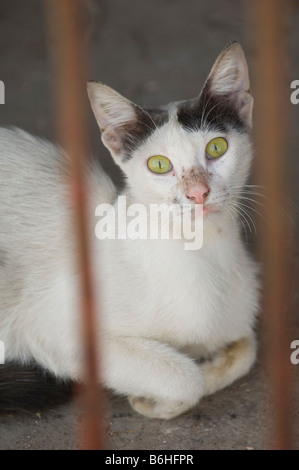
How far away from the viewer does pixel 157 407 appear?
257 cm

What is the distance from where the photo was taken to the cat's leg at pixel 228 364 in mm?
2664

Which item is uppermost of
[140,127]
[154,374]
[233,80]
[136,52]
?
[136,52]

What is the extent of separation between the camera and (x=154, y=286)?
8.41ft

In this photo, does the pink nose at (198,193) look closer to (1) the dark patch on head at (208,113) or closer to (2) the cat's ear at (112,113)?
(1) the dark patch on head at (208,113)

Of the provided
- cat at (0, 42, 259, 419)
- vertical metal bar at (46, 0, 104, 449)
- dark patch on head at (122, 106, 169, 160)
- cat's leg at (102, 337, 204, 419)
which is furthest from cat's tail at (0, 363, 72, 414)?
dark patch on head at (122, 106, 169, 160)

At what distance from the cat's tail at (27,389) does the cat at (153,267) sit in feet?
0.17

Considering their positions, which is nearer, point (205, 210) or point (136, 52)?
point (205, 210)

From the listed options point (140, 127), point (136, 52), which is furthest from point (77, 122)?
point (136, 52)

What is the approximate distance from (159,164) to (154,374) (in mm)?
702

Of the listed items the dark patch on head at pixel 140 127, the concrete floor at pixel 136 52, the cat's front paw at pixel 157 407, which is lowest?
the cat's front paw at pixel 157 407

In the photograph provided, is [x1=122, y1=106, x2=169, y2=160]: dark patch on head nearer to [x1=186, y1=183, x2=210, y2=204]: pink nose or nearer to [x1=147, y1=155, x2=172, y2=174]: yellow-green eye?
[x1=147, y1=155, x2=172, y2=174]: yellow-green eye

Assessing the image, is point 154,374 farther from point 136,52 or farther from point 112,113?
point 136,52

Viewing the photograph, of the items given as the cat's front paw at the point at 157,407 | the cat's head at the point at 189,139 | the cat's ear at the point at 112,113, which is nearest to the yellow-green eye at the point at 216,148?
the cat's head at the point at 189,139

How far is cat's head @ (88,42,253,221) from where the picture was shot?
2381 millimetres
